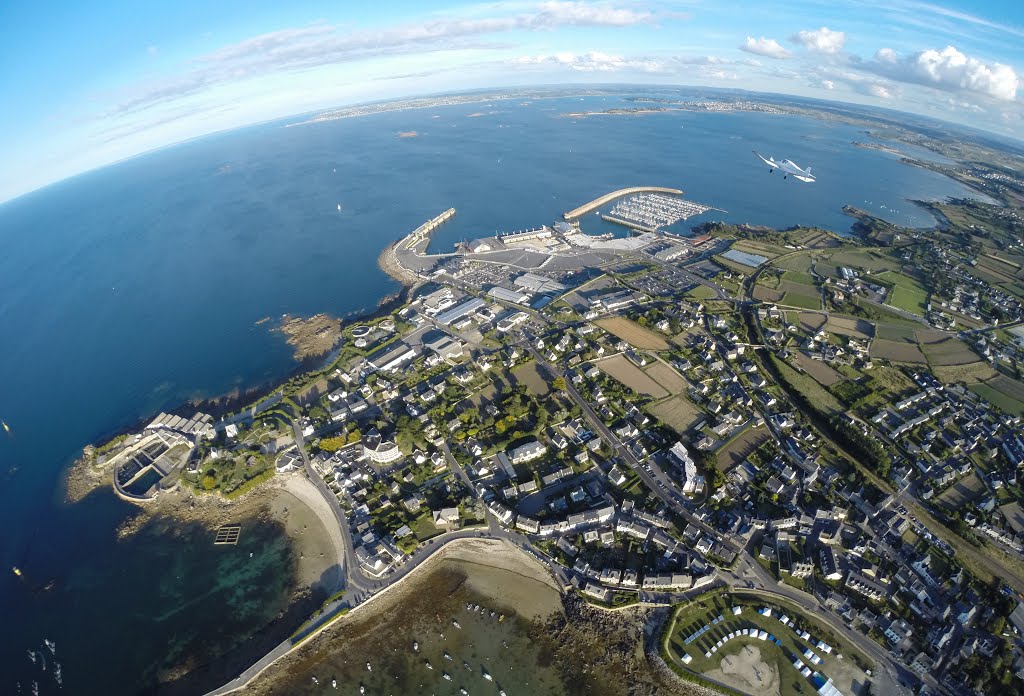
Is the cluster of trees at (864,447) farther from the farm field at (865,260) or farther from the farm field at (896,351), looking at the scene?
the farm field at (865,260)

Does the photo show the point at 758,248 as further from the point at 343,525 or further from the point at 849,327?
the point at 343,525

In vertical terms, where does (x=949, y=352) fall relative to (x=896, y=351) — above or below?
below

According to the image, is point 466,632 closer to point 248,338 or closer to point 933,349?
point 248,338

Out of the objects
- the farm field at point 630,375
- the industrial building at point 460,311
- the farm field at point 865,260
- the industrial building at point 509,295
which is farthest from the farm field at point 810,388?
the farm field at point 865,260

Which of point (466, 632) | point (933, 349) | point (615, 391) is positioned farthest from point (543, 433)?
point (933, 349)

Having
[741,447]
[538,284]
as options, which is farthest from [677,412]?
[538,284]
